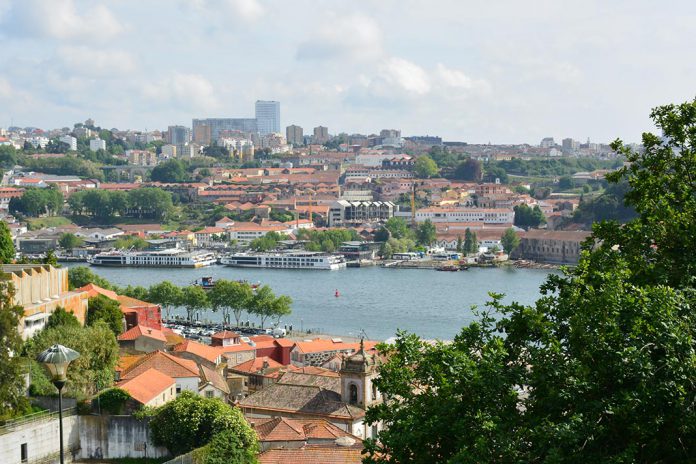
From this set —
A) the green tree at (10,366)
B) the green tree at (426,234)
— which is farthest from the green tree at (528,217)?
the green tree at (10,366)

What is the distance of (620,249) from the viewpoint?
4.52 meters

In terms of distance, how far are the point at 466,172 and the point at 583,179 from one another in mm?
4978

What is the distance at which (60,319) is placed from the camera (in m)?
9.56

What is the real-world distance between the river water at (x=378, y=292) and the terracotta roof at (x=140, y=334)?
5.51 metres

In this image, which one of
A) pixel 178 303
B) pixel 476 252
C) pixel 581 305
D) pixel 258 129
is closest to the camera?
pixel 581 305

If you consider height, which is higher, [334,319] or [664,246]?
[664,246]

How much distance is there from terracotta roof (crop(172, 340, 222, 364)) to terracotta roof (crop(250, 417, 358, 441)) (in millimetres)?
3180

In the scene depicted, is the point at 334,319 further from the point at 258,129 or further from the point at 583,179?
the point at 258,129

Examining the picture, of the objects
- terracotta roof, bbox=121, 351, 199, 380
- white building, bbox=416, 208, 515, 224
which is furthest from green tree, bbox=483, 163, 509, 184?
terracotta roof, bbox=121, 351, 199, 380

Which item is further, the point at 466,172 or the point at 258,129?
the point at 258,129

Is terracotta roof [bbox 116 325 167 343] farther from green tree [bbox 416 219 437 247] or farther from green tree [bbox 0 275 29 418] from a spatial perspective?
green tree [bbox 416 219 437 247]

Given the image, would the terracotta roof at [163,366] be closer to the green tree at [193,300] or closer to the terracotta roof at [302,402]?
the terracotta roof at [302,402]

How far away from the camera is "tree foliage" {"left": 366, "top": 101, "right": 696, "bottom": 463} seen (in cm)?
351

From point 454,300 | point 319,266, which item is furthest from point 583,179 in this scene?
point 454,300
